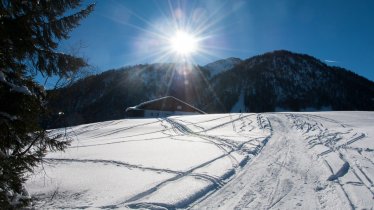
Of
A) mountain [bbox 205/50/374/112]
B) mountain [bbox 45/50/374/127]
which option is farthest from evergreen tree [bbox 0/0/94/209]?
mountain [bbox 205/50/374/112]

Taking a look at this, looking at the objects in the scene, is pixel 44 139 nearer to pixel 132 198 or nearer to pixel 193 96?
pixel 132 198

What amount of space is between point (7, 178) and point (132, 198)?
2654mm

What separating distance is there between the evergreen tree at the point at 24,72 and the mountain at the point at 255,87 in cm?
12532

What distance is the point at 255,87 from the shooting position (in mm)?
166625

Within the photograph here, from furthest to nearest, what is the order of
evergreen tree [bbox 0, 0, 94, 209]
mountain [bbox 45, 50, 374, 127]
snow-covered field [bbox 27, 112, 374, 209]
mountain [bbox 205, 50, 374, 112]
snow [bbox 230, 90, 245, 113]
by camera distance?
mountain [bbox 205, 50, 374, 112] → snow [bbox 230, 90, 245, 113] → mountain [bbox 45, 50, 374, 127] → snow-covered field [bbox 27, 112, 374, 209] → evergreen tree [bbox 0, 0, 94, 209]

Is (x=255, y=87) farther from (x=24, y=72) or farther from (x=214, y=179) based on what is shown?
(x=24, y=72)

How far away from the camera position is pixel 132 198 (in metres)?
6.34

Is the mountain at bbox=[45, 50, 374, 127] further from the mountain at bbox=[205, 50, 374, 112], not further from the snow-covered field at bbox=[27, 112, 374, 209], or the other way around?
the snow-covered field at bbox=[27, 112, 374, 209]

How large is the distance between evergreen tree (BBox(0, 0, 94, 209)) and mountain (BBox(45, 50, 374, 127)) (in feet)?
411

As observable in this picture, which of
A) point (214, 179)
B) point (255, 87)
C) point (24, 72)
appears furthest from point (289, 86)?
point (24, 72)

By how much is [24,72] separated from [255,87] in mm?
167020

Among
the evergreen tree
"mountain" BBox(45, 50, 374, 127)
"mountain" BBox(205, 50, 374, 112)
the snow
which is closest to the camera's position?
the evergreen tree

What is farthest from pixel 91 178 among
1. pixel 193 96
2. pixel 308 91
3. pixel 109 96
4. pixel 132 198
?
pixel 308 91

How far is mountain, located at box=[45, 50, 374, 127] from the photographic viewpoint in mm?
149625
